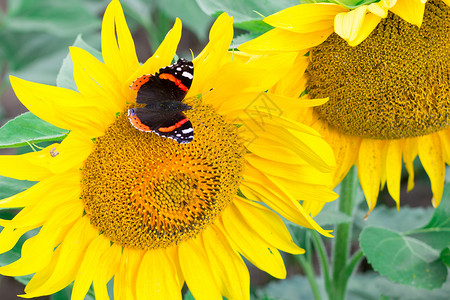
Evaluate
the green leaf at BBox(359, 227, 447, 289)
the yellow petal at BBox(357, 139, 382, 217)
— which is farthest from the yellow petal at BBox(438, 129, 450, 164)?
the green leaf at BBox(359, 227, 447, 289)

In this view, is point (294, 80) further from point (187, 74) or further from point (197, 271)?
point (197, 271)

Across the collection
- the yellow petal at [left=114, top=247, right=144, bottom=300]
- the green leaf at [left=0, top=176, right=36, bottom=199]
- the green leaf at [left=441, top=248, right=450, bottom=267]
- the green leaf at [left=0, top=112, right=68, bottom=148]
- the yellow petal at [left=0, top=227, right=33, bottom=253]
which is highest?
the green leaf at [left=0, top=112, right=68, bottom=148]

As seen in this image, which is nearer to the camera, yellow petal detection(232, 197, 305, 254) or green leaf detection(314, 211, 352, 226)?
yellow petal detection(232, 197, 305, 254)

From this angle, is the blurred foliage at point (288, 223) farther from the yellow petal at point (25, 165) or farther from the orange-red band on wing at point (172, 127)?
the orange-red band on wing at point (172, 127)

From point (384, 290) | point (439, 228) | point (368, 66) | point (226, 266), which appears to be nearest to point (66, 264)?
point (226, 266)

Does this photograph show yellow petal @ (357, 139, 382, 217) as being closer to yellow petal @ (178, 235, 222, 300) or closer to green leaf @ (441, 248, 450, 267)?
green leaf @ (441, 248, 450, 267)

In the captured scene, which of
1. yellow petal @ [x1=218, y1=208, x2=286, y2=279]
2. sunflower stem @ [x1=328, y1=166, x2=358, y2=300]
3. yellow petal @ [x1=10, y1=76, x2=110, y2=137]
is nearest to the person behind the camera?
yellow petal @ [x1=10, y1=76, x2=110, y2=137]

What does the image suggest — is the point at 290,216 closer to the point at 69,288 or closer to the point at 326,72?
the point at 326,72

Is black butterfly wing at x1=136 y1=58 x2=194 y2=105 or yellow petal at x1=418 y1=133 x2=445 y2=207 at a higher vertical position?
black butterfly wing at x1=136 y1=58 x2=194 y2=105
